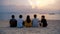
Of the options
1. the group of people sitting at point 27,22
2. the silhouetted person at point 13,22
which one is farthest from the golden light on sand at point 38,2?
the silhouetted person at point 13,22

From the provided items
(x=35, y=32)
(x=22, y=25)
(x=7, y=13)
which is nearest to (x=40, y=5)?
(x=7, y=13)

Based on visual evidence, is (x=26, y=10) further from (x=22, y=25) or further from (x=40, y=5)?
(x=22, y=25)

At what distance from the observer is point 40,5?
10.9 m

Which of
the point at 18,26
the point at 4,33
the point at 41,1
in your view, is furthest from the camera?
the point at 41,1

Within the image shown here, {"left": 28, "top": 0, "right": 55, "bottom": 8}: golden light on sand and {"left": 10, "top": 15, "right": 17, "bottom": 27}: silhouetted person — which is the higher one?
{"left": 28, "top": 0, "right": 55, "bottom": 8}: golden light on sand

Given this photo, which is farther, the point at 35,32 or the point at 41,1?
the point at 41,1

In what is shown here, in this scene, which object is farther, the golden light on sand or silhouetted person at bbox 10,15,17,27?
the golden light on sand

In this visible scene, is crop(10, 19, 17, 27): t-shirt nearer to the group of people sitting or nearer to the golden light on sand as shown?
the group of people sitting

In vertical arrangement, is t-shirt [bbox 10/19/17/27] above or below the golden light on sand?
below

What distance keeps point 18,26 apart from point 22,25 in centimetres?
15

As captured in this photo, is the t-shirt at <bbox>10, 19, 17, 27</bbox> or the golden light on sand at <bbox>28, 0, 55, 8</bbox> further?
the golden light on sand at <bbox>28, 0, 55, 8</bbox>

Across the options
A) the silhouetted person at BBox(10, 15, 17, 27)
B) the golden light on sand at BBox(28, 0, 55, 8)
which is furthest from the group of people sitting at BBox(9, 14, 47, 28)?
the golden light on sand at BBox(28, 0, 55, 8)

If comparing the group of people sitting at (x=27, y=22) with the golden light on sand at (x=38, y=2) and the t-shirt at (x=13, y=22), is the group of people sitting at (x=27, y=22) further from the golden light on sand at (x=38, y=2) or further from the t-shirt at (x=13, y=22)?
the golden light on sand at (x=38, y=2)

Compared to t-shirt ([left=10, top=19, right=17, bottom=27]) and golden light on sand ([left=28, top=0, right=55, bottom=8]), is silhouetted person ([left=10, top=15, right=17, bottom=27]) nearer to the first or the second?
t-shirt ([left=10, top=19, right=17, bottom=27])
